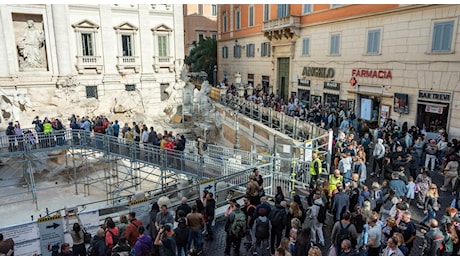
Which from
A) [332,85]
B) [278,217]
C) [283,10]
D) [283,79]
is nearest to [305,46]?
[283,79]

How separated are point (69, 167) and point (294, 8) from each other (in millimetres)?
18853

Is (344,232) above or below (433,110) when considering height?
below

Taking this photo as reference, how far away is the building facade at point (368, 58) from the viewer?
597 inches

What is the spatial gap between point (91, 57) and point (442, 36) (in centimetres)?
2221

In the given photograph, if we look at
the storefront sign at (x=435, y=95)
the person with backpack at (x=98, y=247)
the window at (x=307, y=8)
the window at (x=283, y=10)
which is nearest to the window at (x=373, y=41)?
the storefront sign at (x=435, y=95)

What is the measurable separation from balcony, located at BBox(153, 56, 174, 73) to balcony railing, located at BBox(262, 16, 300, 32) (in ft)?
27.1

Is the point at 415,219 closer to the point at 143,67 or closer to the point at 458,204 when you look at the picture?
the point at 458,204

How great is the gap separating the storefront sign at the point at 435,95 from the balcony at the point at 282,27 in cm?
1113

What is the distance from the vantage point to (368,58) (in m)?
19.0

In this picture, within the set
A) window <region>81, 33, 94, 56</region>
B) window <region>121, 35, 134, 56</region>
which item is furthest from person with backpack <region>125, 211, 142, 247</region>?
window <region>121, 35, 134, 56</region>

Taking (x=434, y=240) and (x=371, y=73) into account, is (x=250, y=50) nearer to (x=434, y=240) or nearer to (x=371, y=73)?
(x=371, y=73)

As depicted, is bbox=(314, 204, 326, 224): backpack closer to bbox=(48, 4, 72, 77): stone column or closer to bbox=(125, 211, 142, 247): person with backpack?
bbox=(125, 211, 142, 247): person with backpack

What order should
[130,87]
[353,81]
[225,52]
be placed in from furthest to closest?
[225,52] < [130,87] < [353,81]

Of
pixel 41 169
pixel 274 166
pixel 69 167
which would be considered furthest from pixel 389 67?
pixel 41 169
